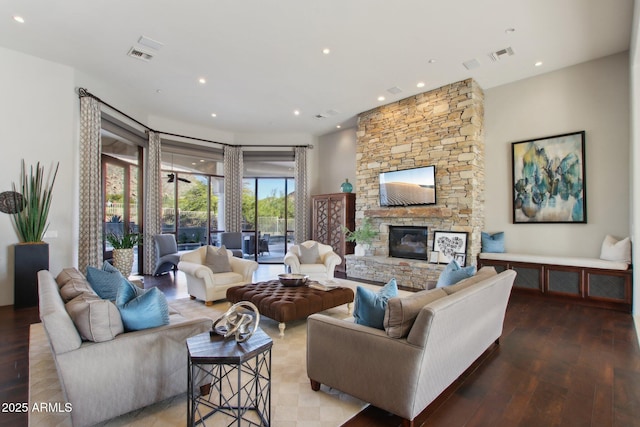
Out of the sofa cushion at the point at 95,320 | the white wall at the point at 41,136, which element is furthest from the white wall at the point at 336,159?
the sofa cushion at the point at 95,320

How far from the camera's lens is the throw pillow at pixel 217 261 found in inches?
205

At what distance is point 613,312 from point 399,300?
14.7ft

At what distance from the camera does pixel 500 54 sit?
4883mm

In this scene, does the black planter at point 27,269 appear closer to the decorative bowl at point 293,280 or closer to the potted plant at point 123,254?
the potted plant at point 123,254

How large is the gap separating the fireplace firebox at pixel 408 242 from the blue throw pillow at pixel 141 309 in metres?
5.31

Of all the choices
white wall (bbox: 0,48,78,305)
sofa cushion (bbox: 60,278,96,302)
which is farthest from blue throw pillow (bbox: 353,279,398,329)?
white wall (bbox: 0,48,78,305)

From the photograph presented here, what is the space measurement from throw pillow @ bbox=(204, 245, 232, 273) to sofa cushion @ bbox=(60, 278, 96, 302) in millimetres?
2460

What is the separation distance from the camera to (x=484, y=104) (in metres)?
6.24

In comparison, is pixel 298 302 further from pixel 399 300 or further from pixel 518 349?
pixel 518 349

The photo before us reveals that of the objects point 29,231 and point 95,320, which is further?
point 29,231

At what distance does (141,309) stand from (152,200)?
617cm

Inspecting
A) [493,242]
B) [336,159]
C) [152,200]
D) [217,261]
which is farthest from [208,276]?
[336,159]

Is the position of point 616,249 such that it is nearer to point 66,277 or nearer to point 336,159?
point 336,159

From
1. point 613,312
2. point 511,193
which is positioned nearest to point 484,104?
point 511,193
